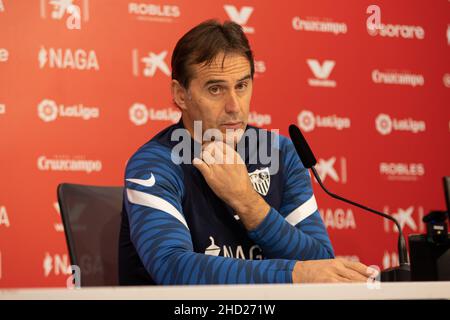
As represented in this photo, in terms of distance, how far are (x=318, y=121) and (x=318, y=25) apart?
1.88ft

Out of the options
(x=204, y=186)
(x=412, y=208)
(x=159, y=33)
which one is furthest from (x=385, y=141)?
(x=204, y=186)

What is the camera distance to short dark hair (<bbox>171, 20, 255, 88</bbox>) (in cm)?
193

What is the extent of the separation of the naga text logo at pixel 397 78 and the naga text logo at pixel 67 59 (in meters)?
1.63

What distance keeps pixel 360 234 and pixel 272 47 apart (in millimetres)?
1173

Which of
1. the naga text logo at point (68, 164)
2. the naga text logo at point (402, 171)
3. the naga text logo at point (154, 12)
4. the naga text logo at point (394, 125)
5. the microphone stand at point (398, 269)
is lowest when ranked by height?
the microphone stand at point (398, 269)

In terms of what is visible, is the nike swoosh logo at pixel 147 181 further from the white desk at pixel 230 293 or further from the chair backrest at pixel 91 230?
the white desk at pixel 230 293

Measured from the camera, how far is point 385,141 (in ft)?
12.8

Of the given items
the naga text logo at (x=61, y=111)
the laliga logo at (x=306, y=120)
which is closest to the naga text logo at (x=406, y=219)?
the laliga logo at (x=306, y=120)

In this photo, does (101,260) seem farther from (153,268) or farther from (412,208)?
(412,208)

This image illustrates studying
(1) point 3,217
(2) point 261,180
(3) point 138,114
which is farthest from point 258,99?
(2) point 261,180

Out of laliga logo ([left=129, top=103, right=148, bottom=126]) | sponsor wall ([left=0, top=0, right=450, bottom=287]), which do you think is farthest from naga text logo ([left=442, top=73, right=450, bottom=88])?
laliga logo ([left=129, top=103, right=148, bottom=126])

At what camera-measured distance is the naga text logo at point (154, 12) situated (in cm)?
358

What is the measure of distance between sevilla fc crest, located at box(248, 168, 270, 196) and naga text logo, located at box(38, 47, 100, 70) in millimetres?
1804

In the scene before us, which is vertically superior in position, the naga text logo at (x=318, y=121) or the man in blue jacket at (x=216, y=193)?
the naga text logo at (x=318, y=121)
